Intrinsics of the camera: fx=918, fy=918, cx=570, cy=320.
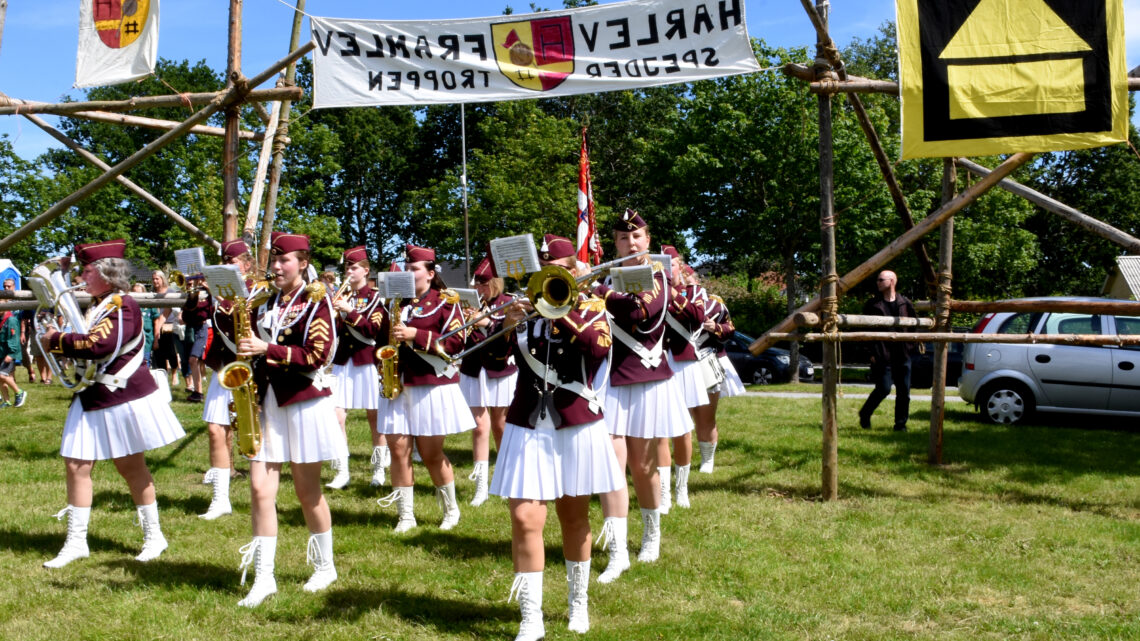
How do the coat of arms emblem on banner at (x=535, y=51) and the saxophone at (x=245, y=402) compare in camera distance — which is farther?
the coat of arms emblem on banner at (x=535, y=51)

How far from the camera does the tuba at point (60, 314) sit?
236 inches

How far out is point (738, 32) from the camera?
693 centimetres

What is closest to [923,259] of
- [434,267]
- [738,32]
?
[738,32]

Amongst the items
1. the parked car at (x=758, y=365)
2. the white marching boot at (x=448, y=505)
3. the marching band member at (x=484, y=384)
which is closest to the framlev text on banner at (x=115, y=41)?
the marching band member at (x=484, y=384)

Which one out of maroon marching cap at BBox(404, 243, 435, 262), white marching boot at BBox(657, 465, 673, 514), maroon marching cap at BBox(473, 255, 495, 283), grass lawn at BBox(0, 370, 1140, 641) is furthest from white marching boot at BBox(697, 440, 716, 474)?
maroon marching cap at BBox(404, 243, 435, 262)

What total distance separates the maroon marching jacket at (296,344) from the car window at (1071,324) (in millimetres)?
10428

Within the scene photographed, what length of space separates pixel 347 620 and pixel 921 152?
209 inches

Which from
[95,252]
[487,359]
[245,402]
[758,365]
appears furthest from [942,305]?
[758,365]

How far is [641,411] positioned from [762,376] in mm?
16125

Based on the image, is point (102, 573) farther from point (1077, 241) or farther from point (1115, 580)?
point (1077, 241)

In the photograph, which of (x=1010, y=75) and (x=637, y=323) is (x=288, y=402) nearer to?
(x=637, y=323)

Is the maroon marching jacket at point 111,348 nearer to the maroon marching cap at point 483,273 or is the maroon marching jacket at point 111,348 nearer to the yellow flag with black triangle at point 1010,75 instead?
the maroon marching cap at point 483,273

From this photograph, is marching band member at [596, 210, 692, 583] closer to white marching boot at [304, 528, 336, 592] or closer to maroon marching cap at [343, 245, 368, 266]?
white marching boot at [304, 528, 336, 592]

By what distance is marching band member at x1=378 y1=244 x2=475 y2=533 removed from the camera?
6820mm
